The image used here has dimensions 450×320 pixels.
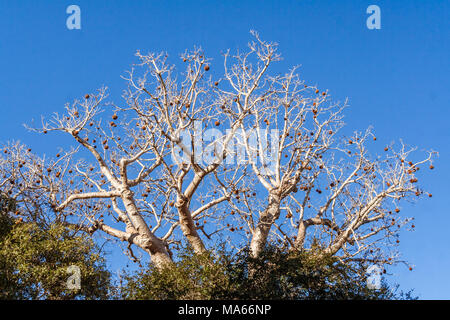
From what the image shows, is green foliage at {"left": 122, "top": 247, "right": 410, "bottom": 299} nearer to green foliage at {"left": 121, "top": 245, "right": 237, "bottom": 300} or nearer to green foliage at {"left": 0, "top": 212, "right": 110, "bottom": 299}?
green foliage at {"left": 121, "top": 245, "right": 237, "bottom": 300}

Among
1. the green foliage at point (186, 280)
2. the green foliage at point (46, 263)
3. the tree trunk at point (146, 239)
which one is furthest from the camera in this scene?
the tree trunk at point (146, 239)

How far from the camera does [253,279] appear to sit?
10562 millimetres

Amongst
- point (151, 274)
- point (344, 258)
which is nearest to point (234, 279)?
point (151, 274)

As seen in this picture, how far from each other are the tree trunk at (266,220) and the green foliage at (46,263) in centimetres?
388

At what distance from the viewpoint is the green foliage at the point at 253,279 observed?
10.2 m

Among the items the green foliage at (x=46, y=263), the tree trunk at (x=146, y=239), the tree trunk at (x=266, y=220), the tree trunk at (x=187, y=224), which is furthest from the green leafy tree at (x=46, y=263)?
the tree trunk at (x=266, y=220)

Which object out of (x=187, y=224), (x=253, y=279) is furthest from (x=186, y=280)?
(x=187, y=224)

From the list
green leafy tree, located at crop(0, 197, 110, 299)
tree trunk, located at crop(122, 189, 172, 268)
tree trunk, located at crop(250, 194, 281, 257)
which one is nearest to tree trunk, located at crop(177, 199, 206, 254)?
tree trunk, located at crop(122, 189, 172, 268)

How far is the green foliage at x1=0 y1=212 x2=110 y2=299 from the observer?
11742mm

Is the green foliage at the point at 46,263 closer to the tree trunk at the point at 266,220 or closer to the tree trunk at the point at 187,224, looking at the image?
the tree trunk at the point at 187,224

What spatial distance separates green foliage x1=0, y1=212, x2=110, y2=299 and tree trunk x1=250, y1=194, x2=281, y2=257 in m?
3.88

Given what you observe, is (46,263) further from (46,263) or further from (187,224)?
(187,224)

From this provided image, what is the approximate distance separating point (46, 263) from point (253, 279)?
17.1 feet
